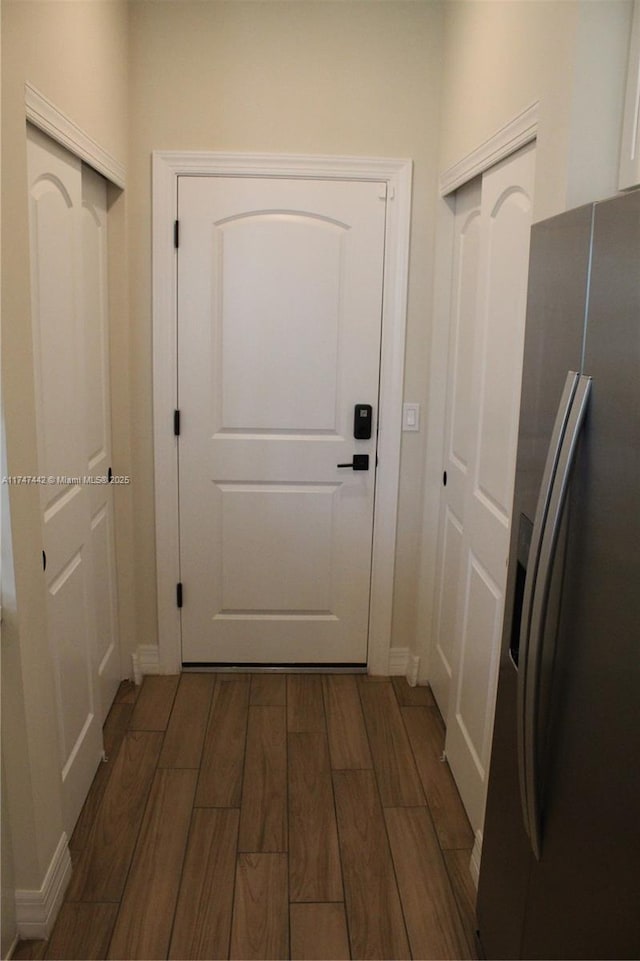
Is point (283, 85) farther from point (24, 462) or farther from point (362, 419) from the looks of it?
point (24, 462)

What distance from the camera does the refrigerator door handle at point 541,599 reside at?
1.19 metres

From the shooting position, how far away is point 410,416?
3.07 meters

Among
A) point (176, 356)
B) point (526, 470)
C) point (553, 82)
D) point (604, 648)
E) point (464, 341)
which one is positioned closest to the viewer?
point (604, 648)

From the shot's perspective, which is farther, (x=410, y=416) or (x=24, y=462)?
(x=410, y=416)

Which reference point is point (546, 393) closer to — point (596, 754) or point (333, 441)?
point (596, 754)

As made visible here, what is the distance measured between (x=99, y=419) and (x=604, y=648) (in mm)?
2045

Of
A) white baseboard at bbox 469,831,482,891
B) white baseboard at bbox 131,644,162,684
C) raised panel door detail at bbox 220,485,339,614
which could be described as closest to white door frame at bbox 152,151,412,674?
white baseboard at bbox 131,644,162,684

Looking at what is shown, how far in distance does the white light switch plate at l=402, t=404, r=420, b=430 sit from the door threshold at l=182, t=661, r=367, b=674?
1.09 metres

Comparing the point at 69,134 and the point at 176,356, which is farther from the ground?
the point at 69,134

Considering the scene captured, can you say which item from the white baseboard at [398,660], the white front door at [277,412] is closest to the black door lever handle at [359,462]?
the white front door at [277,412]

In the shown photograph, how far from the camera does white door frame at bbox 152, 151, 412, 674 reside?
113 inches

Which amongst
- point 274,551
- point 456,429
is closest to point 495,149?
point 456,429

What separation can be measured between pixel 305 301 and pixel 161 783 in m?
1.87

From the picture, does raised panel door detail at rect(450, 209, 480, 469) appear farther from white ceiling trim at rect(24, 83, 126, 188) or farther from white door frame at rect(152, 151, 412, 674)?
white ceiling trim at rect(24, 83, 126, 188)
